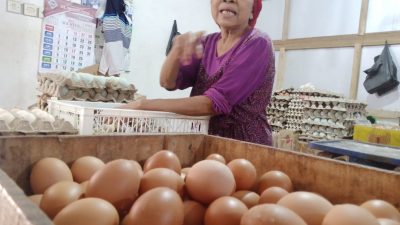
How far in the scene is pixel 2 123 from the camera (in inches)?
42.1

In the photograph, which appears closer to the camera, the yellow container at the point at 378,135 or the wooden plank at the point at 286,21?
the yellow container at the point at 378,135

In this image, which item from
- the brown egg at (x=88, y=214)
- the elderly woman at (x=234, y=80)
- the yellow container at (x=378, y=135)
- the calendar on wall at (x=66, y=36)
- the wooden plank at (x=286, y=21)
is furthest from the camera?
the wooden plank at (x=286, y=21)

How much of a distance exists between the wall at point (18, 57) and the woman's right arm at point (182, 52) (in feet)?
7.35

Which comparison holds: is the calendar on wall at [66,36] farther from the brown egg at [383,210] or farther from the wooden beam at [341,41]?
the brown egg at [383,210]

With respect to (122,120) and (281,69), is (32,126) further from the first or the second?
(281,69)

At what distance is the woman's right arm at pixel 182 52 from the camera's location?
5.66 feet

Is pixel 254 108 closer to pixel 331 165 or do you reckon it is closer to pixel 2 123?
pixel 331 165

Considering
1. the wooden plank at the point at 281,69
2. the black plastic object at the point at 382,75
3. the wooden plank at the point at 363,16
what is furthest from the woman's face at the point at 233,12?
the wooden plank at the point at 281,69

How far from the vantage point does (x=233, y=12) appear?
1.51 metres

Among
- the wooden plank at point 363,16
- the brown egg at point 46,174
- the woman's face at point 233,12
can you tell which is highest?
the wooden plank at point 363,16

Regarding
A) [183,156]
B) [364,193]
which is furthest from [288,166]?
[183,156]

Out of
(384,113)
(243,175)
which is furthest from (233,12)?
(384,113)

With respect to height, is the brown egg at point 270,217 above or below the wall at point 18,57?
below

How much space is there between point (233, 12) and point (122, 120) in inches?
26.6
